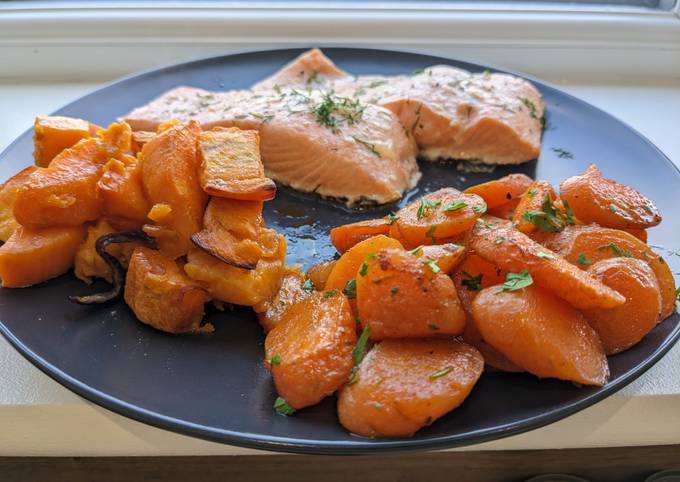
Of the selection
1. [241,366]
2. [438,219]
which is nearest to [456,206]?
[438,219]

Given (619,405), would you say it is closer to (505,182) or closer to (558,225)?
(558,225)

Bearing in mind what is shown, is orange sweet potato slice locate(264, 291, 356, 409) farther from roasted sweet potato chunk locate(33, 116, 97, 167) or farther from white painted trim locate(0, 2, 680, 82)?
white painted trim locate(0, 2, 680, 82)

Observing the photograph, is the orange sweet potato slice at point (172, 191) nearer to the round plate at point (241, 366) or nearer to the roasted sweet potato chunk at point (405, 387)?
the round plate at point (241, 366)

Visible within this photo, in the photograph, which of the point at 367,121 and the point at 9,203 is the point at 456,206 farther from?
the point at 9,203

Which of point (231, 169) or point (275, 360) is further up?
point (231, 169)

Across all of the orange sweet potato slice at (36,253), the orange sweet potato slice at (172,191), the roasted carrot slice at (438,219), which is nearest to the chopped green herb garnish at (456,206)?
the roasted carrot slice at (438,219)

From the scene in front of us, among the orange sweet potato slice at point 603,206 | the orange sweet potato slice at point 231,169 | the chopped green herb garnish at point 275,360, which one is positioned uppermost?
the orange sweet potato slice at point 231,169

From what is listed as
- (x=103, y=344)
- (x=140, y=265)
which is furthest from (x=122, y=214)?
(x=103, y=344)
